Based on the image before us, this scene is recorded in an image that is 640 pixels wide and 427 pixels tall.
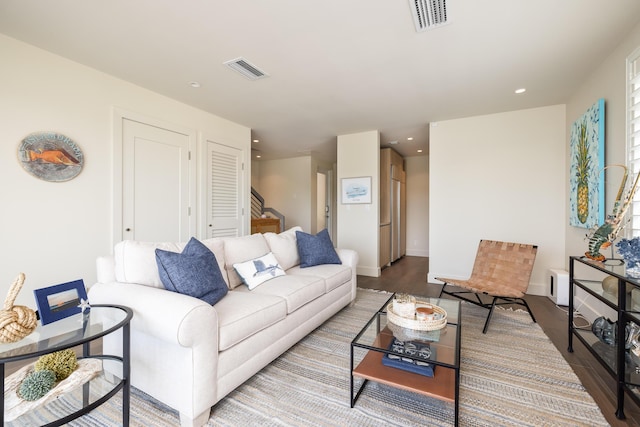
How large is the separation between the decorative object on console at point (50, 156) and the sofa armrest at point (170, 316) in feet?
5.41

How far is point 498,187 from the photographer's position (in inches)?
154

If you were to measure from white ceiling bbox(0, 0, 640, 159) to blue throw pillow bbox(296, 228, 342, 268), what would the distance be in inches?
65.2

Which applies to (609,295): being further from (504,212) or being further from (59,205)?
(59,205)

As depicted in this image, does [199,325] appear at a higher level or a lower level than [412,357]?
higher

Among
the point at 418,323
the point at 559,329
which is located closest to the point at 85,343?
the point at 418,323

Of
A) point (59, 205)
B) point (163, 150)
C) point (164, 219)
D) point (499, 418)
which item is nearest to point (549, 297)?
point (499, 418)

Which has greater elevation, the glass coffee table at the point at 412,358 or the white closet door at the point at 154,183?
the white closet door at the point at 154,183

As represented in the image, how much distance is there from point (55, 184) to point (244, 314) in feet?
7.32

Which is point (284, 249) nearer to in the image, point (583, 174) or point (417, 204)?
point (583, 174)

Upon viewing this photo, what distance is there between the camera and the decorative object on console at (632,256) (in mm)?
1480

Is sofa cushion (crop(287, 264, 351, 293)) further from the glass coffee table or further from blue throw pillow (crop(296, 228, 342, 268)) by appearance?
the glass coffee table

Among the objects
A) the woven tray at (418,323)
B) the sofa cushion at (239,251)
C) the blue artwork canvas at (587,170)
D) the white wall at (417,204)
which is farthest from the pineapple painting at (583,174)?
the white wall at (417,204)

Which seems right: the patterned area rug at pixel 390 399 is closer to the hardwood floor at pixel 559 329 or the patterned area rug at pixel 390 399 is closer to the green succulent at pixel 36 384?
the hardwood floor at pixel 559 329

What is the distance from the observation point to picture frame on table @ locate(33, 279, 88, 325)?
49.4 inches
